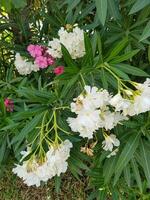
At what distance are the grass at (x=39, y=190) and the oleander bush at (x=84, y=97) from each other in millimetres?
94

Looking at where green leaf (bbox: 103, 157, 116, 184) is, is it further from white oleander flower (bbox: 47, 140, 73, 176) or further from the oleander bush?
white oleander flower (bbox: 47, 140, 73, 176)

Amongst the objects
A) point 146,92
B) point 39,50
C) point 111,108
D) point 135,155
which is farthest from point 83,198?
point 146,92

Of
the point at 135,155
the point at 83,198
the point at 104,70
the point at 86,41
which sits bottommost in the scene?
the point at 83,198

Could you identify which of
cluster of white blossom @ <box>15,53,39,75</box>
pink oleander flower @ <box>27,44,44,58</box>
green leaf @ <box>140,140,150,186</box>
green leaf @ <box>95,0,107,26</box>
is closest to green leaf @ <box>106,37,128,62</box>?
green leaf @ <box>95,0,107,26</box>

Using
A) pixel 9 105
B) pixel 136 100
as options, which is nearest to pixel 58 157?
pixel 136 100

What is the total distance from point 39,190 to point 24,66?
0.86 m

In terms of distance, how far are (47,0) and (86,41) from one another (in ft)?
3.49

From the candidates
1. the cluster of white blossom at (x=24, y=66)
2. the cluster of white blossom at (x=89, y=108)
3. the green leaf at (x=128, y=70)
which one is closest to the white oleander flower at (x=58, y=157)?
the cluster of white blossom at (x=89, y=108)

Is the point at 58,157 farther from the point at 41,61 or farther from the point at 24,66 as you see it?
the point at 24,66

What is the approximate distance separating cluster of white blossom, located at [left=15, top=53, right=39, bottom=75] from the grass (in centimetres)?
64

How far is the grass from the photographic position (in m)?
3.12

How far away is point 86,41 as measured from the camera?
2.06 meters

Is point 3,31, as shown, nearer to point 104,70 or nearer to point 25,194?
point 25,194

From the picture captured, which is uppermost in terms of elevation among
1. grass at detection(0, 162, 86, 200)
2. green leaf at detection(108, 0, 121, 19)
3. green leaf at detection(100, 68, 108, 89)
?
green leaf at detection(108, 0, 121, 19)
